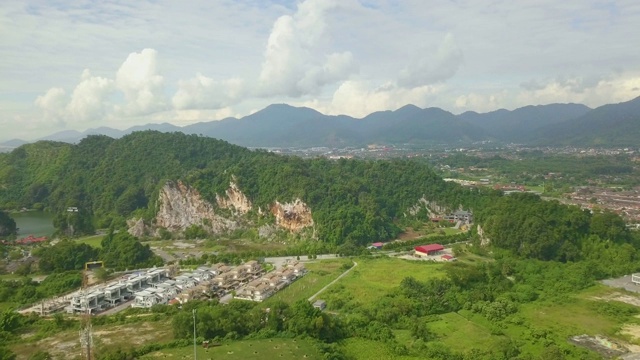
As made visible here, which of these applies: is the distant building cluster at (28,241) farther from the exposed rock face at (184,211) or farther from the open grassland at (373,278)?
the open grassland at (373,278)

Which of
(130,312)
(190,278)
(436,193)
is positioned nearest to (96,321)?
(130,312)

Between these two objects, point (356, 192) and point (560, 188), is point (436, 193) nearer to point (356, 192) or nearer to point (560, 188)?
point (356, 192)

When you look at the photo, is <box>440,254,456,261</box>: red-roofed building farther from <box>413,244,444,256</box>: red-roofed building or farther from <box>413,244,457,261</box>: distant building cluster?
<box>413,244,444,256</box>: red-roofed building

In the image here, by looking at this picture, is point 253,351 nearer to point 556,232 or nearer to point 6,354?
point 6,354

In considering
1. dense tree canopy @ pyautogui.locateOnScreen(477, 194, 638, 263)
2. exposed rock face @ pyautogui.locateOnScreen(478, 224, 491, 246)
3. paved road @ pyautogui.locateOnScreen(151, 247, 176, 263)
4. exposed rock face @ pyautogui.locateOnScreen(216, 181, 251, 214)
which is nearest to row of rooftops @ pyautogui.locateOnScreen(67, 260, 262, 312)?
paved road @ pyautogui.locateOnScreen(151, 247, 176, 263)

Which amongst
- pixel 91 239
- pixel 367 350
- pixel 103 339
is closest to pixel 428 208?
pixel 367 350

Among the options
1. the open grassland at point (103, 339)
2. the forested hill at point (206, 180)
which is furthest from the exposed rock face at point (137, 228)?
the open grassland at point (103, 339)

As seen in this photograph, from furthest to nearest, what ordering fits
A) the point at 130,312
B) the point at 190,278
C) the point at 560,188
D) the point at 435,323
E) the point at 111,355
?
the point at 560,188
the point at 190,278
the point at 130,312
the point at 435,323
the point at 111,355
